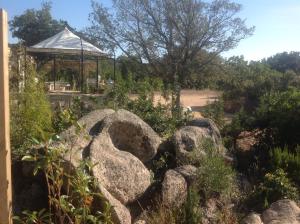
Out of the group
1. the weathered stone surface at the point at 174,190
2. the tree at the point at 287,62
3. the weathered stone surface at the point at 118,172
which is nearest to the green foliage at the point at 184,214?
the weathered stone surface at the point at 174,190

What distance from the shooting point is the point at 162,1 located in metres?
19.8

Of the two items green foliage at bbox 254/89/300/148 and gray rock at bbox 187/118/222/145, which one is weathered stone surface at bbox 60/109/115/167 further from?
green foliage at bbox 254/89/300/148

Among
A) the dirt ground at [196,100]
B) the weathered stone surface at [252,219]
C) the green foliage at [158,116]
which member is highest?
the green foliage at [158,116]

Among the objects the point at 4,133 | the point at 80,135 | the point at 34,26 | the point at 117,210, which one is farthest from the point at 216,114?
the point at 34,26

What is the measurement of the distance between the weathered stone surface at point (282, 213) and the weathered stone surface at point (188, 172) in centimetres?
91

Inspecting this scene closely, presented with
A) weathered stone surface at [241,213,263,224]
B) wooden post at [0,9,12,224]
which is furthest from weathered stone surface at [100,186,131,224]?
weathered stone surface at [241,213,263,224]

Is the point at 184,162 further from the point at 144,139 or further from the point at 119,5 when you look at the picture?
the point at 119,5

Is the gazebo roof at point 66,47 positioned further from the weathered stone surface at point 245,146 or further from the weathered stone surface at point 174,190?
the weathered stone surface at point 174,190

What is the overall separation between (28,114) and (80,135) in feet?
4.19

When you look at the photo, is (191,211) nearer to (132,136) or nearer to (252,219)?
(252,219)

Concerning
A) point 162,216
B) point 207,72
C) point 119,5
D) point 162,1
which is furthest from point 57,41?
point 162,216

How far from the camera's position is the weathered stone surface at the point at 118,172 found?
16.6 feet

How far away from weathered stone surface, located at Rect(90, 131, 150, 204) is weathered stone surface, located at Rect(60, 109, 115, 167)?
133mm

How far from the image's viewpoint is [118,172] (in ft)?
16.9
